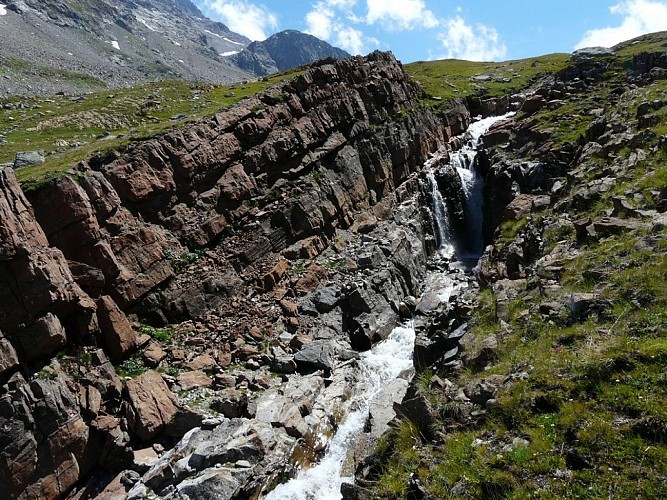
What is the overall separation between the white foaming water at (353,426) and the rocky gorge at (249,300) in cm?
48

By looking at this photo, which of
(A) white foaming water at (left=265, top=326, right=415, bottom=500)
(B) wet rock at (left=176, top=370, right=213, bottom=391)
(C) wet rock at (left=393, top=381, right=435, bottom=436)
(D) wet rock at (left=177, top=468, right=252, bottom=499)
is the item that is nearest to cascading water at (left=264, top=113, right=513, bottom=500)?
(A) white foaming water at (left=265, top=326, right=415, bottom=500)

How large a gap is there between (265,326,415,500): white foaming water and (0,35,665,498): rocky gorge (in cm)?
48

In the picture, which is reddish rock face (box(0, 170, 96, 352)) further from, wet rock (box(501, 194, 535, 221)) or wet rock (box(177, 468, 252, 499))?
wet rock (box(501, 194, 535, 221))

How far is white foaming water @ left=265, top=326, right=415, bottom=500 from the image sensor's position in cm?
1734

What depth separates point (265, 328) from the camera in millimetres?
26984

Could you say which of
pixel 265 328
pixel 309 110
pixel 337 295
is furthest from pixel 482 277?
pixel 309 110

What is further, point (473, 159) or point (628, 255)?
point (473, 159)

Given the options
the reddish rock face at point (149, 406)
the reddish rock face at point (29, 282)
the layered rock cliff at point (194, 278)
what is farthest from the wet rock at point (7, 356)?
the reddish rock face at point (149, 406)

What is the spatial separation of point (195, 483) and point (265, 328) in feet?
39.2

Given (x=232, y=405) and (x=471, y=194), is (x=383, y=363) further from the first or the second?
(x=471, y=194)

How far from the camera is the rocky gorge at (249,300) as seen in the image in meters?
16.2

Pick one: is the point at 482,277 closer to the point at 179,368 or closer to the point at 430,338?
the point at 430,338

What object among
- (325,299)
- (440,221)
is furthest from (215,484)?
(440,221)

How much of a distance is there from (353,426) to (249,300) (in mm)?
11776
